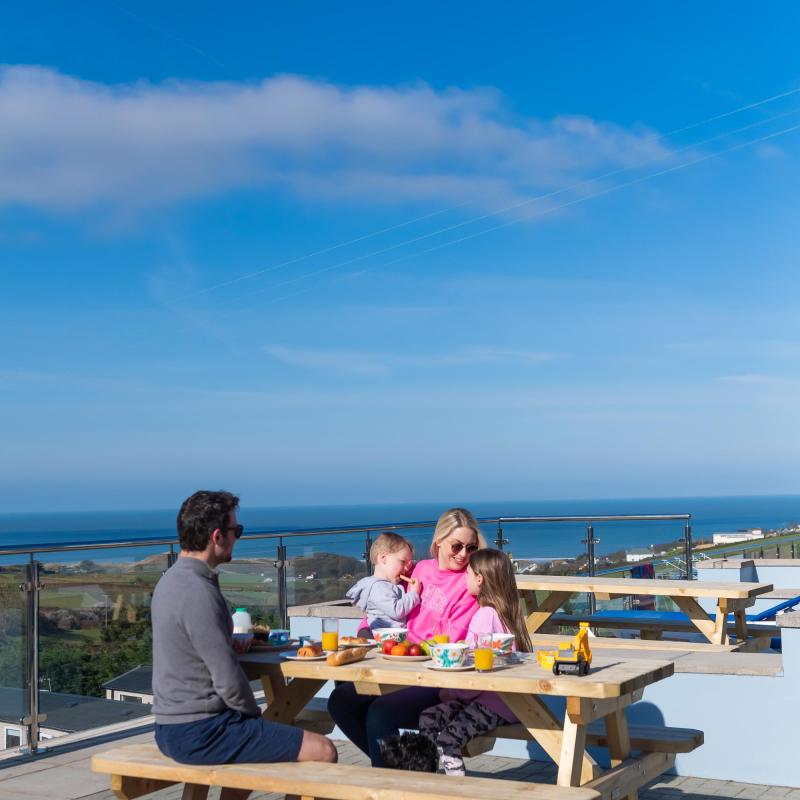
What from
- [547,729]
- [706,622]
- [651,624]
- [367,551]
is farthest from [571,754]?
[367,551]

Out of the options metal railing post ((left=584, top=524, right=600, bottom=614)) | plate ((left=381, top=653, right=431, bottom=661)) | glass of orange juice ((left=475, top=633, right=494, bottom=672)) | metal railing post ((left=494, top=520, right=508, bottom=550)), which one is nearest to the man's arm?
plate ((left=381, top=653, right=431, bottom=661))

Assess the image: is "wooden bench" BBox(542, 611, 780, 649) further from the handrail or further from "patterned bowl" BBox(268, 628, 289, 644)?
"patterned bowl" BBox(268, 628, 289, 644)

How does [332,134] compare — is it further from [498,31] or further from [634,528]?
[634,528]

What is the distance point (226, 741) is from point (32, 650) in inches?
124

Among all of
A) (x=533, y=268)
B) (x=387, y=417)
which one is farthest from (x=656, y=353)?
(x=387, y=417)

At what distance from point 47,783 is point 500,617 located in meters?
2.78

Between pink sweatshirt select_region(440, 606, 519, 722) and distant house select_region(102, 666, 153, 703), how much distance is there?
10.5ft

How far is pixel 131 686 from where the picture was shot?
24.5 ft

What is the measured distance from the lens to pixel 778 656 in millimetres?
5973

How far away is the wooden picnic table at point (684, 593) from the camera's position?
661 centimetres

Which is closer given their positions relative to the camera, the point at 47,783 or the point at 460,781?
the point at 460,781

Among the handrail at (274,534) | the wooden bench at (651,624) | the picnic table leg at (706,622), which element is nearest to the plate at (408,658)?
the picnic table leg at (706,622)

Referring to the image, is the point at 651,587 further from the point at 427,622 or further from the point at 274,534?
the point at 274,534

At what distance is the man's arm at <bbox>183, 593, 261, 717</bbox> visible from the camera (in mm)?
4004
